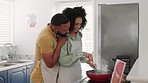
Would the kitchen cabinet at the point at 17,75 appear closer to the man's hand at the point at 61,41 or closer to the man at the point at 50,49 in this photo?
the man at the point at 50,49

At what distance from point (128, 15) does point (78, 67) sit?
Answer: 1.56 meters

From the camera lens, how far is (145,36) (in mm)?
1423

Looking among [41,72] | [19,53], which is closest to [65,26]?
[41,72]

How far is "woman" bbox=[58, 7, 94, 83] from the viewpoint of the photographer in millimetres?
1693

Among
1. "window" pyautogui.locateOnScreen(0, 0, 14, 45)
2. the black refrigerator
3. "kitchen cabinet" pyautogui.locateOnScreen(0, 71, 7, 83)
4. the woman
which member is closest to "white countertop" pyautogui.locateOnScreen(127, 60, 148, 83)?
the woman

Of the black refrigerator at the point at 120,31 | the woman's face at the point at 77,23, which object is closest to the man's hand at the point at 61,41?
the woman's face at the point at 77,23

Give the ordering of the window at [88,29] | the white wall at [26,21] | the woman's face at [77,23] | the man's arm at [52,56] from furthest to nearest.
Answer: the white wall at [26,21]
the window at [88,29]
the woman's face at [77,23]
the man's arm at [52,56]

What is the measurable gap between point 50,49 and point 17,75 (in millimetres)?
2052

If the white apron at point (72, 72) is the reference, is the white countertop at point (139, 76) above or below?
above

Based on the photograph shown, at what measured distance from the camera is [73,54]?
1710 millimetres

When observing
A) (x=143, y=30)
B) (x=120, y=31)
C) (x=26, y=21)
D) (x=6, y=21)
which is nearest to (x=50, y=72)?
(x=143, y=30)

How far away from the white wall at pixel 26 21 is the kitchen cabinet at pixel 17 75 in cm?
51

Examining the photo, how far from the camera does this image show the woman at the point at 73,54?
1693 mm

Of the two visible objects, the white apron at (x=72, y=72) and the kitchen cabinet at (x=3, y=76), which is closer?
the white apron at (x=72, y=72)
